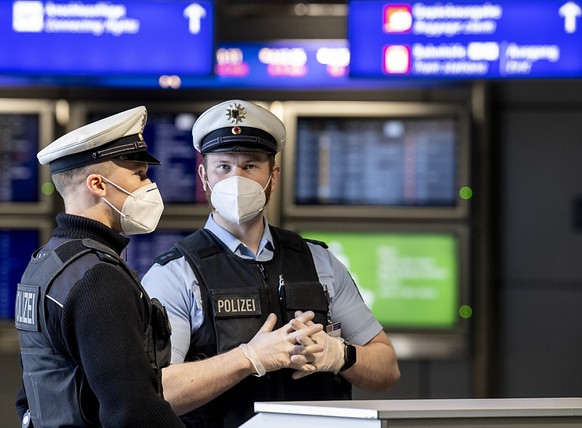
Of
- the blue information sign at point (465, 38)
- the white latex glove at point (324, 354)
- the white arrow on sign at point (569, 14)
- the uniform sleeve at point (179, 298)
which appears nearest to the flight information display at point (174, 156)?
the blue information sign at point (465, 38)

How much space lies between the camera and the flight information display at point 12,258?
183 inches

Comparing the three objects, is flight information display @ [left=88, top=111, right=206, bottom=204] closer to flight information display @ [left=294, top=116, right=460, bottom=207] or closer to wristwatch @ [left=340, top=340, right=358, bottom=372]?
flight information display @ [left=294, top=116, right=460, bottom=207]

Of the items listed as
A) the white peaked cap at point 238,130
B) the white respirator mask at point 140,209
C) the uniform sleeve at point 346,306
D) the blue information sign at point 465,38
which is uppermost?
the blue information sign at point 465,38

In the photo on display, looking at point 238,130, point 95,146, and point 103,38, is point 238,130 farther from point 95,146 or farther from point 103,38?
point 103,38

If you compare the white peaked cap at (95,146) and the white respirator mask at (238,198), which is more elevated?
the white peaked cap at (95,146)

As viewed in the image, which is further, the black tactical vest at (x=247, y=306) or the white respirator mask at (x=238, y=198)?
the white respirator mask at (x=238, y=198)

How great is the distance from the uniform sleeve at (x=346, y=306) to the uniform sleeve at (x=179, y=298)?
0.37 m

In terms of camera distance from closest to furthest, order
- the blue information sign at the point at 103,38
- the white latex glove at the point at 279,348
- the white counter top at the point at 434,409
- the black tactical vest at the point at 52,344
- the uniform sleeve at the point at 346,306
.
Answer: the white counter top at the point at 434,409 < the black tactical vest at the point at 52,344 < the white latex glove at the point at 279,348 < the uniform sleeve at the point at 346,306 < the blue information sign at the point at 103,38

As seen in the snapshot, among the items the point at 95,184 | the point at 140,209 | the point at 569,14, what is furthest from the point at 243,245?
the point at 569,14

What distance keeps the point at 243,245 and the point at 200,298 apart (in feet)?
0.67

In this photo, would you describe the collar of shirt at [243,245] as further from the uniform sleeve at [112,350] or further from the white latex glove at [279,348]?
the uniform sleeve at [112,350]

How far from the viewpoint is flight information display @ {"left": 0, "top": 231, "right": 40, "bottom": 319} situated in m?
4.65

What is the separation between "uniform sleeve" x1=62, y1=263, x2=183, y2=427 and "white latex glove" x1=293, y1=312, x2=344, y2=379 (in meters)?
0.63

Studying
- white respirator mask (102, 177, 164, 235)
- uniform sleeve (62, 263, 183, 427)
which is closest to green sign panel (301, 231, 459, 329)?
white respirator mask (102, 177, 164, 235)
